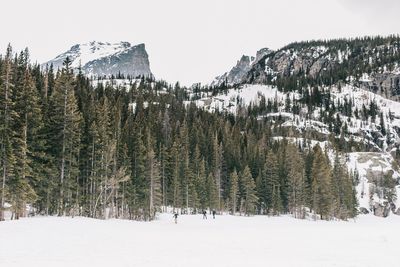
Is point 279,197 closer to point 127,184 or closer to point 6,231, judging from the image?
point 127,184

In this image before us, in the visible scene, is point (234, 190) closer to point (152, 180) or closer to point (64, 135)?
point (152, 180)

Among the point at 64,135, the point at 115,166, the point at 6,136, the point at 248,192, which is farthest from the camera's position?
the point at 248,192

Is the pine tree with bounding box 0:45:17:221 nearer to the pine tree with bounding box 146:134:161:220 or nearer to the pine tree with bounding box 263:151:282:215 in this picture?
the pine tree with bounding box 146:134:161:220

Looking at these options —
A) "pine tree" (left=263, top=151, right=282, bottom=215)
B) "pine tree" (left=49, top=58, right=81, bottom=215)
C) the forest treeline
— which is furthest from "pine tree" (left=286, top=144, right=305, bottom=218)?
"pine tree" (left=49, top=58, right=81, bottom=215)

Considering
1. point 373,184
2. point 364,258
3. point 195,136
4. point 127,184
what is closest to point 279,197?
point 195,136

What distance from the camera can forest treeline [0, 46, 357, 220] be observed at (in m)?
41.5

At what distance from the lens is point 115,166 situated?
58.2 metres

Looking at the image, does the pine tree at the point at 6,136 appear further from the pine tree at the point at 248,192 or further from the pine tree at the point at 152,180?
the pine tree at the point at 248,192

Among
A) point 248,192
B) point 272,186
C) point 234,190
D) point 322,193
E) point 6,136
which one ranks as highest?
point 6,136

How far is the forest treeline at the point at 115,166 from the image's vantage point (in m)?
41.5

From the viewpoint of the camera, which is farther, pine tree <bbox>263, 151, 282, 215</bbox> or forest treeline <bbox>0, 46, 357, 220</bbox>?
pine tree <bbox>263, 151, 282, 215</bbox>

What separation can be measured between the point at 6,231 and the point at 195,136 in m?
81.7

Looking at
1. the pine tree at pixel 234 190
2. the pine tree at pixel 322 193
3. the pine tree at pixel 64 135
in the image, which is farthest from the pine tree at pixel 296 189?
the pine tree at pixel 64 135

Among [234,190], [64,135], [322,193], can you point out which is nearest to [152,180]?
[64,135]
